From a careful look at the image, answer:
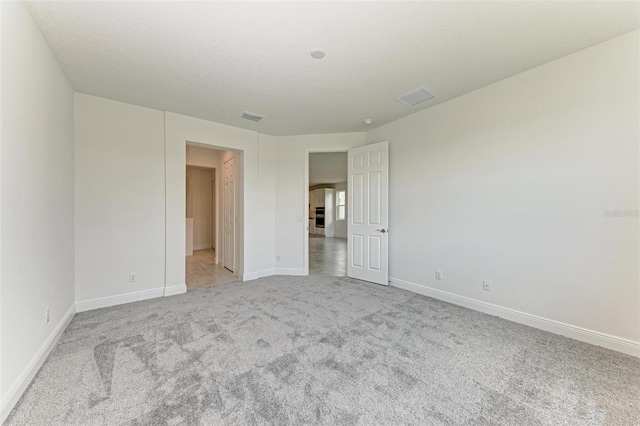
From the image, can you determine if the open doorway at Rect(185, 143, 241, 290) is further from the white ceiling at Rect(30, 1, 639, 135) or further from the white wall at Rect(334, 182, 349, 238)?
the white wall at Rect(334, 182, 349, 238)

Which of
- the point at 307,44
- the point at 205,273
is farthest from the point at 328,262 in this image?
the point at 307,44

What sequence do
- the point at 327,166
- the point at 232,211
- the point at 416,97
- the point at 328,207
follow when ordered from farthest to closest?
the point at 328,207
the point at 327,166
the point at 232,211
the point at 416,97

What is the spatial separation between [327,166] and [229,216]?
12.2 ft

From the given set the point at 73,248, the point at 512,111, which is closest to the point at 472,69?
the point at 512,111

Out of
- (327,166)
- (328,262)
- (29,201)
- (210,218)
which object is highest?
(327,166)

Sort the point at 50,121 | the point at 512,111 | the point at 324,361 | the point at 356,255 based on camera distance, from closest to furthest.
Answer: the point at 324,361
the point at 50,121
the point at 512,111
the point at 356,255

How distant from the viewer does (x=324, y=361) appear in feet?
6.63

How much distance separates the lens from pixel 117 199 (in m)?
3.28

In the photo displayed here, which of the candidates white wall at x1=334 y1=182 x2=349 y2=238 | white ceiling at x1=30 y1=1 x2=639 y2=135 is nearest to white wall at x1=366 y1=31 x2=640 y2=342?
white ceiling at x1=30 y1=1 x2=639 y2=135

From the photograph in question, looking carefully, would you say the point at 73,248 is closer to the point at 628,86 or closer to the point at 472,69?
the point at 472,69

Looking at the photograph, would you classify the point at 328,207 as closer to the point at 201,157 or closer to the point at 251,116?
the point at 201,157

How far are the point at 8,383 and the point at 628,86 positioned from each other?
4.81 m

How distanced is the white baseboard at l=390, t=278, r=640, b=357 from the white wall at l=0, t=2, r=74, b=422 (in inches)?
153

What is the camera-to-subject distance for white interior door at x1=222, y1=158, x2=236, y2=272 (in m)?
4.96
